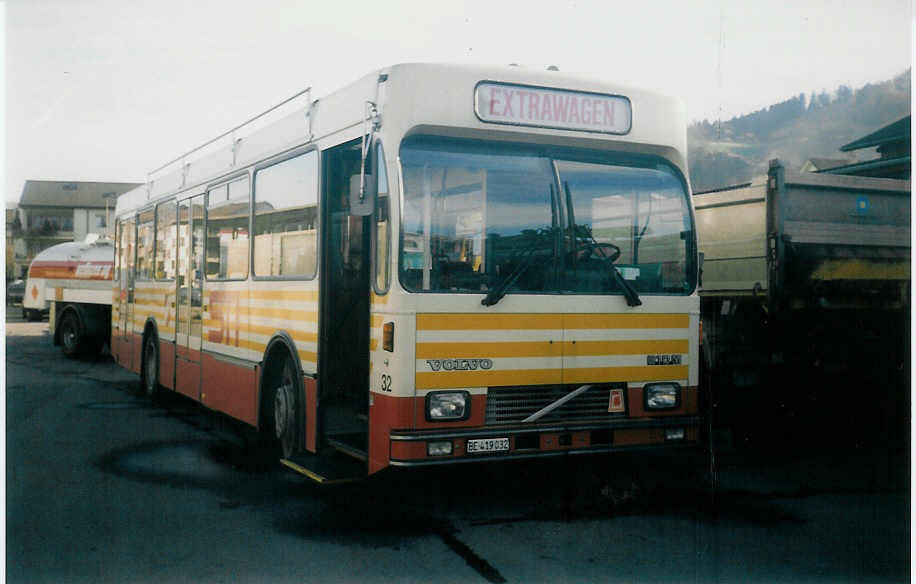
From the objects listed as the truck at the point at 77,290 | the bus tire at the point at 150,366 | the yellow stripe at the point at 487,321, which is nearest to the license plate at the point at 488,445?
the yellow stripe at the point at 487,321

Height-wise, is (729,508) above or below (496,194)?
below

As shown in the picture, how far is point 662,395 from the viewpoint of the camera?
6453 millimetres

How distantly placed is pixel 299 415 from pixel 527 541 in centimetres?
227

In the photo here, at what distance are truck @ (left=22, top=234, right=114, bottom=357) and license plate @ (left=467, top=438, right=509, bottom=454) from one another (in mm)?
13865

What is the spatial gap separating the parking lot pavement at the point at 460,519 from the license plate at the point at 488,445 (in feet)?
1.50

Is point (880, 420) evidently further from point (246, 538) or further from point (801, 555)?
point (246, 538)

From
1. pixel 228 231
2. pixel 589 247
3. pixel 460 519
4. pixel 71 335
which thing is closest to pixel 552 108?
A: pixel 589 247

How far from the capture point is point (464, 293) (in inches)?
229

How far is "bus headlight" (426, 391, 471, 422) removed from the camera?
18.8 feet

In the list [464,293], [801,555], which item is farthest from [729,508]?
[464,293]

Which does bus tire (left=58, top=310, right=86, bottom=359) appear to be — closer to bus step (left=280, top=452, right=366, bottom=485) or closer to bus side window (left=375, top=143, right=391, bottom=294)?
bus step (left=280, top=452, right=366, bottom=485)

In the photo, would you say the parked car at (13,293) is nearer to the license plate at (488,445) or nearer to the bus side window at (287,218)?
the bus side window at (287,218)

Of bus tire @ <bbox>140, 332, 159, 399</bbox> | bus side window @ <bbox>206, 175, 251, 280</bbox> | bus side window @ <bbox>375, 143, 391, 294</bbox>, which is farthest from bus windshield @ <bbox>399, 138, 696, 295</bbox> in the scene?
bus tire @ <bbox>140, 332, 159, 399</bbox>

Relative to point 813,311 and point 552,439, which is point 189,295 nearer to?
point 552,439
